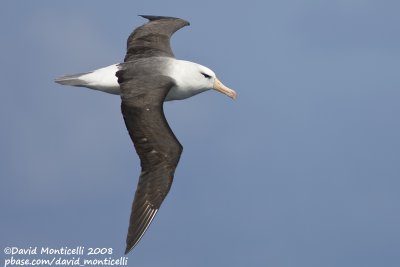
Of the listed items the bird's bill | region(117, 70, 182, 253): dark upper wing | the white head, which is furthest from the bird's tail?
the bird's bill

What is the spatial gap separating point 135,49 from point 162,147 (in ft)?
14.8

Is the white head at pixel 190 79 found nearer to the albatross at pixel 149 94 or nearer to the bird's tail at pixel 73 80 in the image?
the albatross at pixel 149 94

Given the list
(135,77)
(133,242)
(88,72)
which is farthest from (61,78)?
(133,242)

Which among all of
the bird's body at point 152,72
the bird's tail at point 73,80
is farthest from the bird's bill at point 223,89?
the bird's tail at point 73,80

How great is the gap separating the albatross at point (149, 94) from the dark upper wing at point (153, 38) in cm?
2

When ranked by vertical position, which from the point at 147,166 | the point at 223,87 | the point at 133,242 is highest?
the point at 223,87

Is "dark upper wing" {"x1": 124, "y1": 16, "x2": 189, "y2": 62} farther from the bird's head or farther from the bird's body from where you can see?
the bird's head

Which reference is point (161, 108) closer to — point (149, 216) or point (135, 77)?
point (135, 77)

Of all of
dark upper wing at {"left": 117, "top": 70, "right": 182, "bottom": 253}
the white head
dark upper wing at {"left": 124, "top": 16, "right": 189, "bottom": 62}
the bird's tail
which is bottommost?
dark upper wing at {"left": 117, "top": 70, "right": 182, "bottom": 253}

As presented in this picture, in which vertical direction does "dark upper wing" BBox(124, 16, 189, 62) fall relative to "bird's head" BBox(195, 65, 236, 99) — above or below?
above

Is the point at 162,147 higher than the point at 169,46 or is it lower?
lower

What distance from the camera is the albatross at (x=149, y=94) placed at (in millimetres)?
20719

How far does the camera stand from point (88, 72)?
77.1ft

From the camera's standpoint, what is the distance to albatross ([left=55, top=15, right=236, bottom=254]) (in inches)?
816
